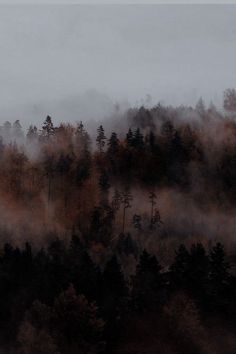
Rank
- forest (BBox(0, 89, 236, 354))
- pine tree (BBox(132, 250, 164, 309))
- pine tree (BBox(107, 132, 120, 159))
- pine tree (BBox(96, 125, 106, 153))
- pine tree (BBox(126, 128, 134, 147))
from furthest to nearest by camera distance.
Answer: pine tree (BBox(96, 125, 106, 153)) → pine tree (BBox(126, 128, 134, 147)) → pine tree (BBox(107, 132, 120, 159)) → pine tree (BBox(132, 250, 164, 309)) → forest (BBox(0, 89, 236, 354))

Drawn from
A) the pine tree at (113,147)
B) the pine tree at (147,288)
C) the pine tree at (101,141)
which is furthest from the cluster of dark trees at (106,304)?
the pine tree at (101,141)

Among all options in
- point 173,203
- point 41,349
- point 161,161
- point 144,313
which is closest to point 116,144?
point 161,161

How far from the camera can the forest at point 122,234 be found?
6400 centimetres

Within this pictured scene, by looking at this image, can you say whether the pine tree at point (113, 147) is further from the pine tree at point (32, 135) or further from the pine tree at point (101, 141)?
the pine tree at point (32, 135)

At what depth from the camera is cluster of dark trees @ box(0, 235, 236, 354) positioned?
60500mm

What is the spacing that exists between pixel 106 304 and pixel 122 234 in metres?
41.6

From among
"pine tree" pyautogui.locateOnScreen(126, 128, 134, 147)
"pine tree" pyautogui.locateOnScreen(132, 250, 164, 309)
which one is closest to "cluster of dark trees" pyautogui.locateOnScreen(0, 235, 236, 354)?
"pine tree" pyautogui.locateOnScreen(132, 250, 164, 309)

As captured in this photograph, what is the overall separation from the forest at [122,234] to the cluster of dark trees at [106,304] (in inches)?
6.1

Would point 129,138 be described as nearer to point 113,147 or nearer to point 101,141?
point 113,147

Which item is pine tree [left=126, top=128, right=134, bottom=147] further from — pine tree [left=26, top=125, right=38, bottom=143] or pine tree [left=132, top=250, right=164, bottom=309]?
pine tree [left=132, top=250, right=164, bottom=309]

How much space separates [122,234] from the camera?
10806 centimetres

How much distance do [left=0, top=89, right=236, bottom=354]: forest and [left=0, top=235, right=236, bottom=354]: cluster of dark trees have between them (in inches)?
6.1

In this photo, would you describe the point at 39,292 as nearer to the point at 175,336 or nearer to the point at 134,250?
the point at 175,336

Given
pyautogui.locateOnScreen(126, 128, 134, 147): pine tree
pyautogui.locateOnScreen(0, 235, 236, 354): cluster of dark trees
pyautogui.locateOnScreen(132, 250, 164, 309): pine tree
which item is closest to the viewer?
pyautogui.locateOnScreen(0, 235, 236, 354): cluster of dark trees
